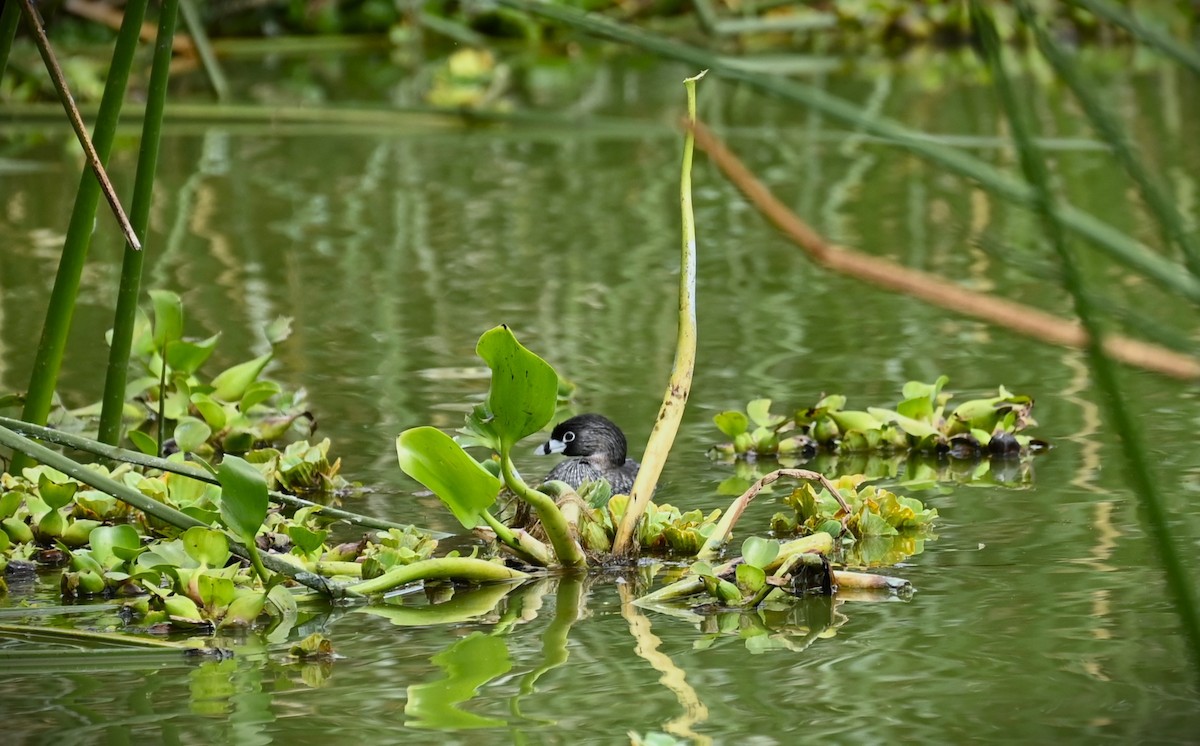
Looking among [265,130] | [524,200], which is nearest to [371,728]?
[524,200]

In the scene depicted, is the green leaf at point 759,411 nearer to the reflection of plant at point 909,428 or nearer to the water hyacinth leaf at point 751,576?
the reflection of plant at point 909,428

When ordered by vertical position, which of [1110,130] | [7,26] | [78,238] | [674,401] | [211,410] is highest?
[7,26]

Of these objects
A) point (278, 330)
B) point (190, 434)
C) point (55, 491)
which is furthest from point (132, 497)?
point (278, 330)

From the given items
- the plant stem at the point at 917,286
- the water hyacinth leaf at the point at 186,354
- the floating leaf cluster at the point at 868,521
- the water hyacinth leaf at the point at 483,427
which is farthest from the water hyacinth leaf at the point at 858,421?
the plant stem at the point at 917,286

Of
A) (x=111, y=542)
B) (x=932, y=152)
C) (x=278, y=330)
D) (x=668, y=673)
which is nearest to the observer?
(x=932, y=152)

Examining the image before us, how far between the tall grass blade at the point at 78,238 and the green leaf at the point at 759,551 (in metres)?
0.84

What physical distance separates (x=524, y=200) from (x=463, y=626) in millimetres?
3424

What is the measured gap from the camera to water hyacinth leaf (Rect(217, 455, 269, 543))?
5.90ft

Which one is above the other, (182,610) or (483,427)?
(483,427)

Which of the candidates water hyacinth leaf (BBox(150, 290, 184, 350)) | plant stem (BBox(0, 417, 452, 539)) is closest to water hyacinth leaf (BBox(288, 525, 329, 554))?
plant stem (BBox(0, 417, 452, 539))

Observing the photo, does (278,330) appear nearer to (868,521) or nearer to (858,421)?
(858,421)

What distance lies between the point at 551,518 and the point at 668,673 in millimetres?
349

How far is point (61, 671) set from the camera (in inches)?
69.8

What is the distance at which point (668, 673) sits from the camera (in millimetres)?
1717
